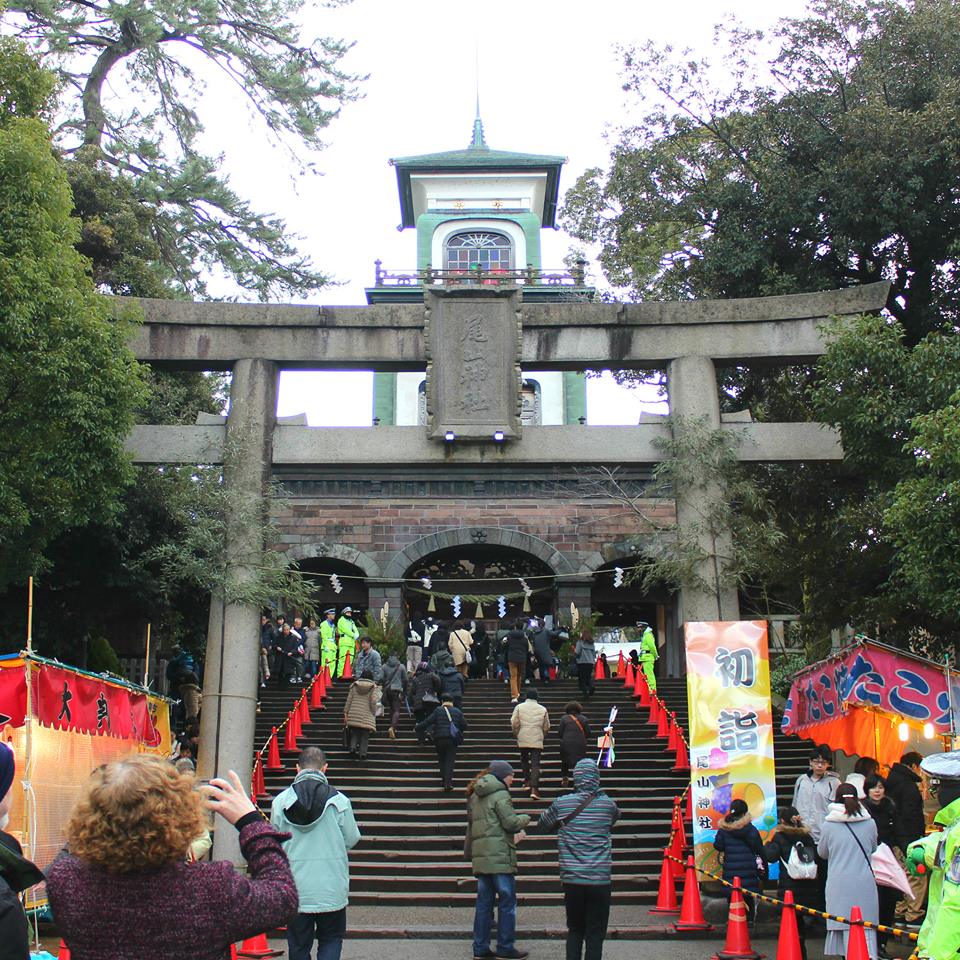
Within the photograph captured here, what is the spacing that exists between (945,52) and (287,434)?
38.7 feet

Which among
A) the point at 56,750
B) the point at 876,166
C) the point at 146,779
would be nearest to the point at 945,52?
the point at 876,166

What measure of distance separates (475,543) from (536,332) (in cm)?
1278

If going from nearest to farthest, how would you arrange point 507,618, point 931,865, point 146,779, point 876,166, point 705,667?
point 146,779 → point 931,865 → point 705,667 → point 876,166 → point 507,618

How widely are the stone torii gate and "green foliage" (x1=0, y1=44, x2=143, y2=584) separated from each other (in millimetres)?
1403

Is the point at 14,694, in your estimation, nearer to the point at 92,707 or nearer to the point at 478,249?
the point at 92,707

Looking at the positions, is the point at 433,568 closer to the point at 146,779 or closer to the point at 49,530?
the point at 49,530

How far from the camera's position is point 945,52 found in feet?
63.8

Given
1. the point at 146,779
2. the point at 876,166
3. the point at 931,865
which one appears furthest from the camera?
the point at 876,166

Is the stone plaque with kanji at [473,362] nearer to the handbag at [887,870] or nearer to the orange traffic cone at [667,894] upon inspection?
the orange traffic cone at [667,894]

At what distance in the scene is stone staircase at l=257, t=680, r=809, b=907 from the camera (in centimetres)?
1346

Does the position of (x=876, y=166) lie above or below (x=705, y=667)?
above

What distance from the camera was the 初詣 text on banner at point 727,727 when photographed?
472 inches

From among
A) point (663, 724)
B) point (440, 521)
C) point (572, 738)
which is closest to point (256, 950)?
point (572, 738)

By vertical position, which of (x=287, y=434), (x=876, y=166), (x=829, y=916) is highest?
(x=876, y=166)
